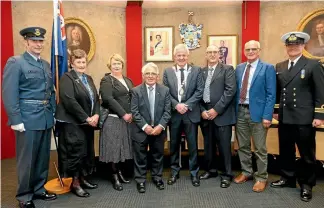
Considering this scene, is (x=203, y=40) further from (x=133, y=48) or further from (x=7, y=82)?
(x=7, y=82)

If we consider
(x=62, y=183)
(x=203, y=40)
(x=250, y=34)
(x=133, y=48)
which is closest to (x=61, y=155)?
(x=62, y=183)

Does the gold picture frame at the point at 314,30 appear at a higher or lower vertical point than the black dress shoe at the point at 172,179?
higher

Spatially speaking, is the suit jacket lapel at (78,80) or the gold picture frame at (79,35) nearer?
the suit jacket lapel at (78,80)

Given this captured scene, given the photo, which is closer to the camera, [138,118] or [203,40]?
[138,118]

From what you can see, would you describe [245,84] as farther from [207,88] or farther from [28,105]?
[28,105]

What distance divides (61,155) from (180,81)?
5.04 ft

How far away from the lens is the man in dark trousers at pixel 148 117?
3199 millimetres

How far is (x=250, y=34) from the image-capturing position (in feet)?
18.2

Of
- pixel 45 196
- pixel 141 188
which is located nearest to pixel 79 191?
pixel 45 196

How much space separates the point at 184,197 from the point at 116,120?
3.65 feet

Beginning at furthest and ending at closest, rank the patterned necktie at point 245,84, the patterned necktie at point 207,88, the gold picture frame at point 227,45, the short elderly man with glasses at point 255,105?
the gold picture frame at point 227,45 < the patterned necktie at point 207,88 < the patterned necktie at point 245,84 < the short elderly man with glasses at point 255,105

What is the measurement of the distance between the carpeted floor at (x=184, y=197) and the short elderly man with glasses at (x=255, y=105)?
0.74 feet

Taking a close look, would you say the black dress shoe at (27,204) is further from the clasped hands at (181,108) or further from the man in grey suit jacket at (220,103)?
the man in grey suit jacket at (220,103)

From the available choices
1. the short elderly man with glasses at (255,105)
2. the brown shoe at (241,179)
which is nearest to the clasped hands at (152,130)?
the short elderly man with glasses at (255,105)
